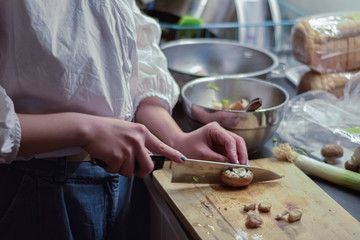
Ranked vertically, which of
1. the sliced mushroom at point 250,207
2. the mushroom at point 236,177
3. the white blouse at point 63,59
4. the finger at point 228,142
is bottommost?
the sliced mushroom at point 250,207

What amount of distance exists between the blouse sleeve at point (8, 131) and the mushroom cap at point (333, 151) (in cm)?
67

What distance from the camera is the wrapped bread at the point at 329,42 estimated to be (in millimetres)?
1162

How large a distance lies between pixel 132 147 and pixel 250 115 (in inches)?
13.5

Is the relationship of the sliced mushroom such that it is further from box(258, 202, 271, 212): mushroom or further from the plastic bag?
the plastic bag

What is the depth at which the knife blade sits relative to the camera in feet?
2.72

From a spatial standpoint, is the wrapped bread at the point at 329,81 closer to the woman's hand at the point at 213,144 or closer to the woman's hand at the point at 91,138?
the woman's hand at the point at 213,144

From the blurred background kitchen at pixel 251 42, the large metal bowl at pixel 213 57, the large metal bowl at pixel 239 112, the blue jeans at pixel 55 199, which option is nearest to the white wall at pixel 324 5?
the blurred background kitchen at pixel 251 42

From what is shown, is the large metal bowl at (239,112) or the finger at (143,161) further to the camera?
the large metal bowl at (239,112)

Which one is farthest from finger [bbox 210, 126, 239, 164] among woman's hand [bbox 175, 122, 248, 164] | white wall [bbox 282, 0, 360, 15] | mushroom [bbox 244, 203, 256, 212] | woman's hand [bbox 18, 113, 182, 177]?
white wall [bbox 282, 0, 360, 15]

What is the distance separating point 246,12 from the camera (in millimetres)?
1664

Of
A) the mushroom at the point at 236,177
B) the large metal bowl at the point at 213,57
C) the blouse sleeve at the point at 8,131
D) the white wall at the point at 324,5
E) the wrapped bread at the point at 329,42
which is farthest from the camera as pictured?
the white wall at the point at 324,5

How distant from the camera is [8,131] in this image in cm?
59

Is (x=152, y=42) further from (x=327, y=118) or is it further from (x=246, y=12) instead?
(x=246, y=12)

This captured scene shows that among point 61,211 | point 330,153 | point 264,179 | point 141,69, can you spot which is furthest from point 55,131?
point 330,153
